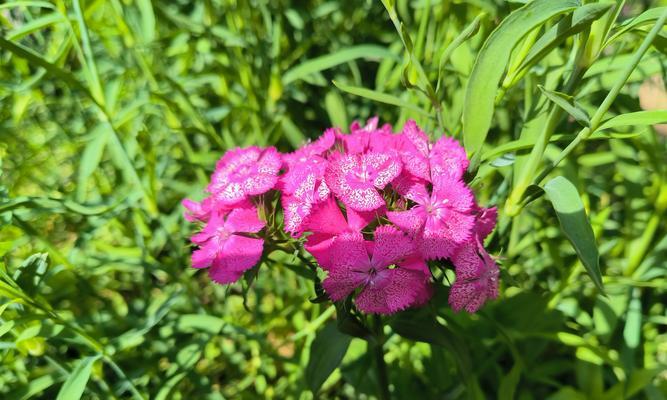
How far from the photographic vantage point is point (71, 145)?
128cm

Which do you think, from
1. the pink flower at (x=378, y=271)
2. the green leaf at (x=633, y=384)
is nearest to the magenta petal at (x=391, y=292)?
the pink flower at (x=378, y=271)

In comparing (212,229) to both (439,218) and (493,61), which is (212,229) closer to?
(439,218)

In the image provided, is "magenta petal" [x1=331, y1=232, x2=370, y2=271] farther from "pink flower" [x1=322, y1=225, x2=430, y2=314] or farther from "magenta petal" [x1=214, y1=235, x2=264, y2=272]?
"magenta petal" [x1=214, y1=235, x2=264, y2=272]

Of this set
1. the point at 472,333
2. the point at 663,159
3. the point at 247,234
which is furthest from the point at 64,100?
the point at 663,159

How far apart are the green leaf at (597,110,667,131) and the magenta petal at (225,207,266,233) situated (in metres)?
0.46

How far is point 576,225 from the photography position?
67 cm

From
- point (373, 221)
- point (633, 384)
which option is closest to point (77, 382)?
point (373, 221)

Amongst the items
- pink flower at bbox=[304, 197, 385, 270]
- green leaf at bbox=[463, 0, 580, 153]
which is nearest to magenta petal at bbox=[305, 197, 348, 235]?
pink flower at bbox=[304, 197, 385, 270]

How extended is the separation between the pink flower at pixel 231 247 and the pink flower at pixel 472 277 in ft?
0.84

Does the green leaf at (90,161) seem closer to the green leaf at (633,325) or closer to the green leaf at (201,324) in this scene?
the green leaf at (201,324)

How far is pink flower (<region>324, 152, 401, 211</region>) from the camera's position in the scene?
681mm

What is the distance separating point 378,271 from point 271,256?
592 mm

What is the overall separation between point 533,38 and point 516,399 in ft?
2.57

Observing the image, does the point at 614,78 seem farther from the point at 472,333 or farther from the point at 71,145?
the point at 71,145
